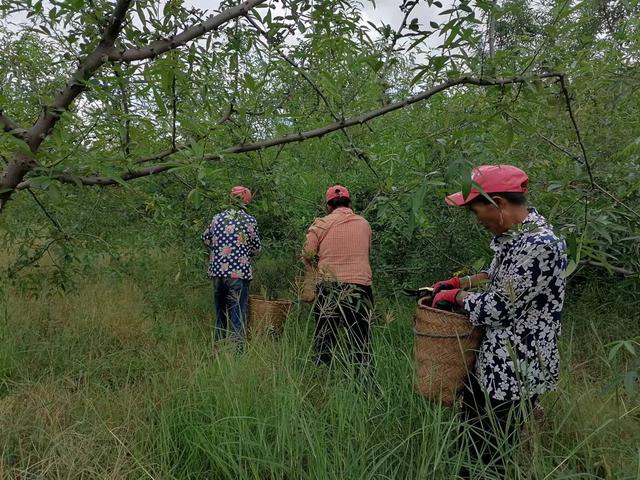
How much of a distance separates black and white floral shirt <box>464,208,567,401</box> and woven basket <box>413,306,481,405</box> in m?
0.06

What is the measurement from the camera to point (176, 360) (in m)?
3.54

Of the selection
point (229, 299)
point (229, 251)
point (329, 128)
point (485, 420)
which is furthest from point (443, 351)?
point (229, 299)

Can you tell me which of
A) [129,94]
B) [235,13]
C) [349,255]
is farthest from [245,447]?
[349,255]

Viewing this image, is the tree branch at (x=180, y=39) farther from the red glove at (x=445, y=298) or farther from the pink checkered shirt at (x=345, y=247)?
the pink checkered shirt at (x=345, y=247)

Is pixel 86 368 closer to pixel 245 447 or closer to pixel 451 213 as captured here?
pixel 245 447

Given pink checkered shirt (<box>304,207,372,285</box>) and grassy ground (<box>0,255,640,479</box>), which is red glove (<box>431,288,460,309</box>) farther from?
pink checkered shirt (<box>304,207,372,285</box>)

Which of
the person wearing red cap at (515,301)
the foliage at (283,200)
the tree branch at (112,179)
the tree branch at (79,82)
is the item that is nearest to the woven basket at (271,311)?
the foliage at (283,200)

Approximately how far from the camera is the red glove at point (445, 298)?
82.7 inches

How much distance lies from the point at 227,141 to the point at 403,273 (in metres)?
2.41

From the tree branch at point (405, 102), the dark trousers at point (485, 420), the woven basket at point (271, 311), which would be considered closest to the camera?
the tree branch at point (405, 102)

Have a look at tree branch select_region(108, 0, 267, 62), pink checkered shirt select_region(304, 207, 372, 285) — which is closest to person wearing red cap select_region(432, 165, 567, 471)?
tree branch select_region(108, 0, 267, 62)

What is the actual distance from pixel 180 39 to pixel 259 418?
5.05 feet

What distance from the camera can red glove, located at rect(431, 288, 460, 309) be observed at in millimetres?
2102

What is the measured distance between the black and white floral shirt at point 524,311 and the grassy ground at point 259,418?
0.13 m
